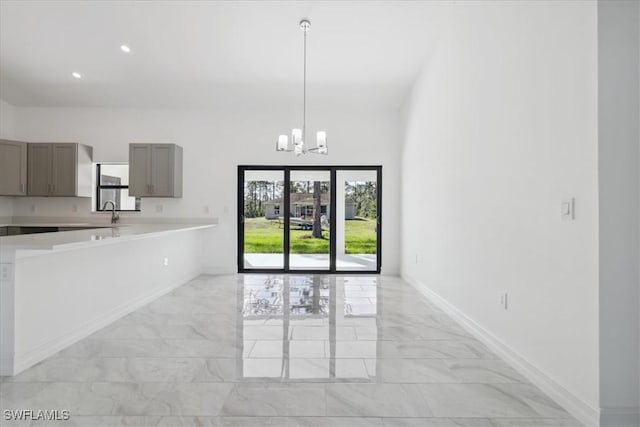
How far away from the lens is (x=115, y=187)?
562cm

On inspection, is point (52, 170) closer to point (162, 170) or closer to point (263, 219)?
point (162, 170)

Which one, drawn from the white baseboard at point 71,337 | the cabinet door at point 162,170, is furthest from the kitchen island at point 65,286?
the cabinet door at point 162,170

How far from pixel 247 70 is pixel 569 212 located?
4.23m

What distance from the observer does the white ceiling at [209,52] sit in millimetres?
3449

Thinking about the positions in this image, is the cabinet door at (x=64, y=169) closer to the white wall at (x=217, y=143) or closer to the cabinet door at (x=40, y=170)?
the cabinet door at (x=40, y=170)

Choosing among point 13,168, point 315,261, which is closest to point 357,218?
point 315,261

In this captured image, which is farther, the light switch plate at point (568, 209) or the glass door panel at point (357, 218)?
the glass door panel at point (357, 218)

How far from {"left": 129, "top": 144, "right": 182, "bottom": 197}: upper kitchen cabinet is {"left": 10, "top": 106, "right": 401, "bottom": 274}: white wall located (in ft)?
1.20

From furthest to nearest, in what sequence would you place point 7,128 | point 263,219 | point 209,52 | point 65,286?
point 263,219, point 7,128, point 209,52, point 65,286
